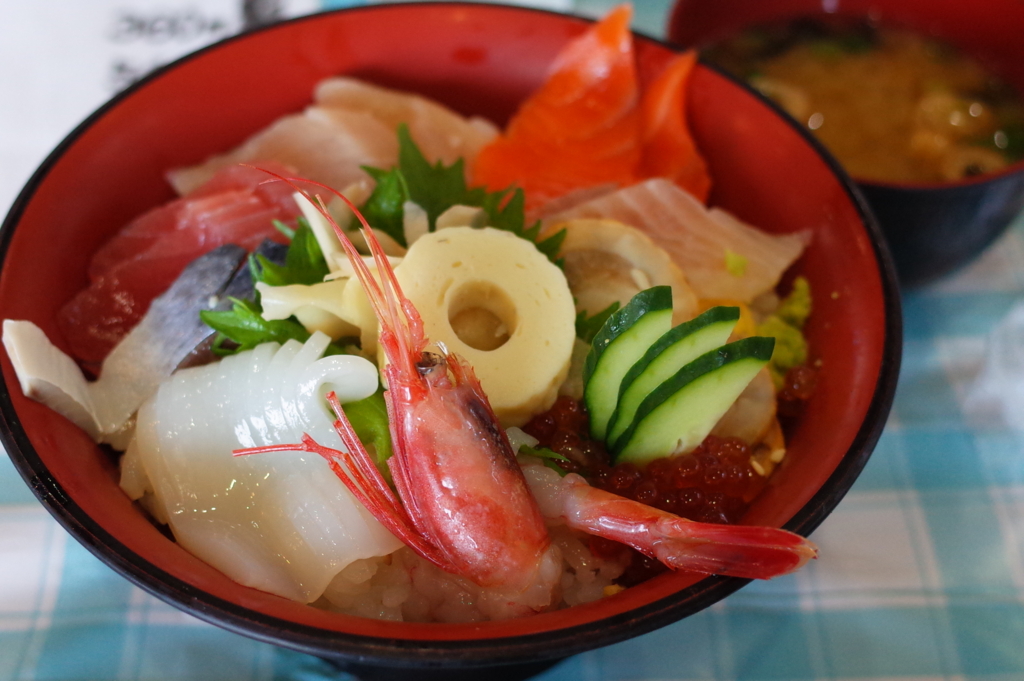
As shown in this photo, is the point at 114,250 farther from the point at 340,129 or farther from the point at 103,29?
the point at 103,29

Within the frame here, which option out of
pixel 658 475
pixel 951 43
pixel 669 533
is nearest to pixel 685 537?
pixel 669 533

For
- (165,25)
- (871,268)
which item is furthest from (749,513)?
(165,25)

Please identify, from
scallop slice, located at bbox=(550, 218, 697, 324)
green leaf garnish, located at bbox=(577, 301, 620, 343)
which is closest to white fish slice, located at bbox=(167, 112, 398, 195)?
scallop slice, located at bbox=(550, 218, 697, 324)

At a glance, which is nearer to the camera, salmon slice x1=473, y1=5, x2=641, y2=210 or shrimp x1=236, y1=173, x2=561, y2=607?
shrimp x1=236, y1=173, x2=561, y2=607

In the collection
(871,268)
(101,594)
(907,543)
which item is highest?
(871,268)

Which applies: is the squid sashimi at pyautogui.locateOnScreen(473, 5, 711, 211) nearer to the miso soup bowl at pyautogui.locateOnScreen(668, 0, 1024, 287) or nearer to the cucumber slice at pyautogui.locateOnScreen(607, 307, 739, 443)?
the miso soup bowl at pyautogui.locateOnScreen(668, 0, 1024, 287)

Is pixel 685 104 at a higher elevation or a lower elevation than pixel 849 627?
higher

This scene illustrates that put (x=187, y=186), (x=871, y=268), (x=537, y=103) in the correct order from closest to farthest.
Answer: (x=871, y=268), (x=187, y=186), (x=537, y=103)

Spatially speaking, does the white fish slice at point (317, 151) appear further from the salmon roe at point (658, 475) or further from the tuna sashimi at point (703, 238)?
the salmon roe at point (658, 475)
